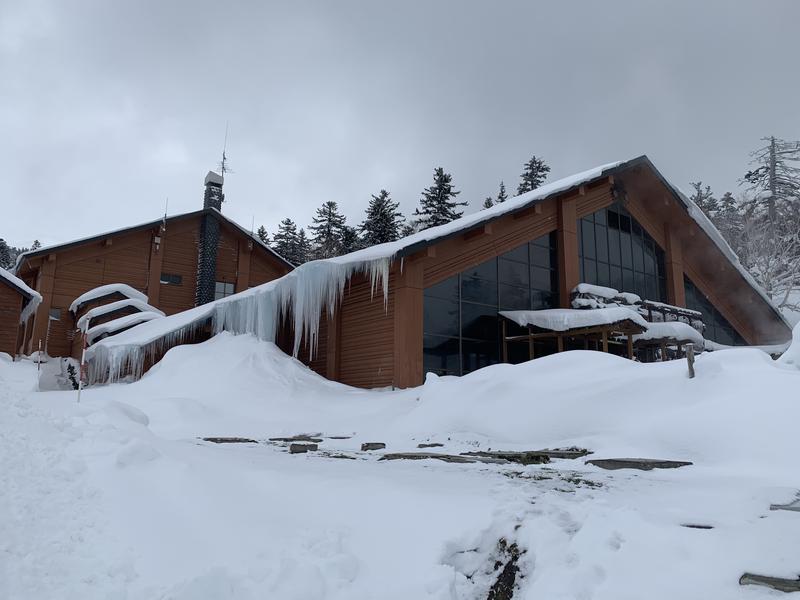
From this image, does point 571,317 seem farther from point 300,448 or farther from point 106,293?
point 106,293

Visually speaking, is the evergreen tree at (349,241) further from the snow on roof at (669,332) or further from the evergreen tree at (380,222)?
the snow on roof at (669,332)

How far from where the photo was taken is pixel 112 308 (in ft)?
61.9

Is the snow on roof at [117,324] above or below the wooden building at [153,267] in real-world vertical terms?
below

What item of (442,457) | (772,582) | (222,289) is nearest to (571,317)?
(442,457)

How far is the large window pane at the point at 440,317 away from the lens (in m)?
12.5

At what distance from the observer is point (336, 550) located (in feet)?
10.1

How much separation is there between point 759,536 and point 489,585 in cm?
135

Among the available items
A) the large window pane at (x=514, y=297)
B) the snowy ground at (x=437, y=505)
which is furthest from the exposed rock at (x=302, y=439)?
the large window pane at (x=514, y=297)

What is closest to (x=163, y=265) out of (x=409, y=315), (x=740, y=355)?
(x=409, y=315)

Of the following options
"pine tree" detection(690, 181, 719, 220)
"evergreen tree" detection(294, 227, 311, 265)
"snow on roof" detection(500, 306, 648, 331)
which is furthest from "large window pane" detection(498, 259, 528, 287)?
"pine tree" detection(690, 181, 719, 220)

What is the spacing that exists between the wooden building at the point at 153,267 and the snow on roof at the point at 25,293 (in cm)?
39

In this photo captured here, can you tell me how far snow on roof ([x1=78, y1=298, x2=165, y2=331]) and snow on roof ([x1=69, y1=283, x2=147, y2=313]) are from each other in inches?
15.2

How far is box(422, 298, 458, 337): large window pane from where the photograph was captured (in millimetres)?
12531

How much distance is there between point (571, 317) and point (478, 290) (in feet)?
7.19
